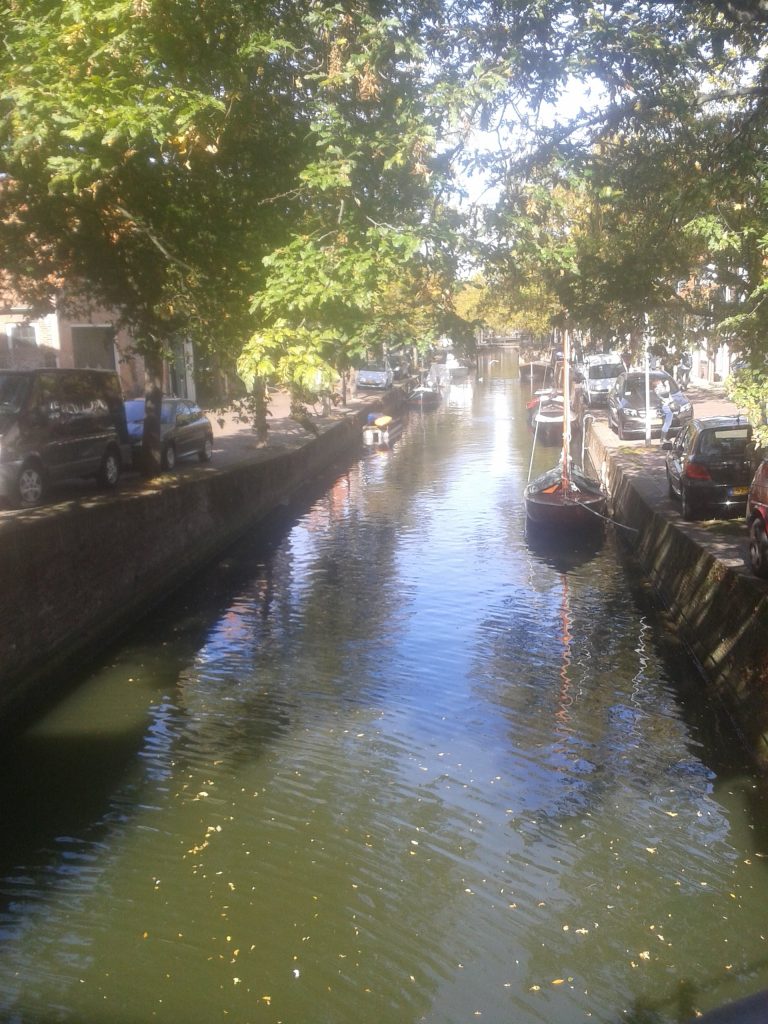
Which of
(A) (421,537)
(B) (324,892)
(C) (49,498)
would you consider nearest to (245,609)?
(C) (49,498)

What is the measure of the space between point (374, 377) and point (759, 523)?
45696mm

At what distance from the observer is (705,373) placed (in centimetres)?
5375

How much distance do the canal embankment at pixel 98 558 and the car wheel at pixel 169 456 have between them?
36cm

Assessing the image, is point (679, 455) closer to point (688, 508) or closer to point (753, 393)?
point (688, 508)

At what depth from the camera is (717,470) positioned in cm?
1775

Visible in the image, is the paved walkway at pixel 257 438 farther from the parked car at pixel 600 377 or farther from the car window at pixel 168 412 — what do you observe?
the parked car at pixel 600 377

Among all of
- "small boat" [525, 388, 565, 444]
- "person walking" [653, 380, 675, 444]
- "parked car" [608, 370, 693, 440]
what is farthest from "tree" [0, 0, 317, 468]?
"small boat" [525, 388, 565, 444]

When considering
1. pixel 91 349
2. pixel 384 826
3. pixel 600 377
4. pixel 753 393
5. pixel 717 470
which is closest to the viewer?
pixel 384 826

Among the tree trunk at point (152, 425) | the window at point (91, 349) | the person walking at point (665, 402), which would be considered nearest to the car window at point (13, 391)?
the tree trunk at point (152, 425)

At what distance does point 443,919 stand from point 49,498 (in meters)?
11.5

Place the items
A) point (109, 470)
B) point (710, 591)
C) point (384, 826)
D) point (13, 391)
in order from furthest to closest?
point (109, 470) → point (13, 391) → point (710, 591) → point (384, 826)

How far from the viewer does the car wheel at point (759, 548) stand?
12.6m

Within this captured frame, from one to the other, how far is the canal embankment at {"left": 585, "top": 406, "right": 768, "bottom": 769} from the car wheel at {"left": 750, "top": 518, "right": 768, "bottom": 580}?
0.19m

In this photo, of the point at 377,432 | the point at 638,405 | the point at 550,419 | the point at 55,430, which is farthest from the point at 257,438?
the point at 55,430
